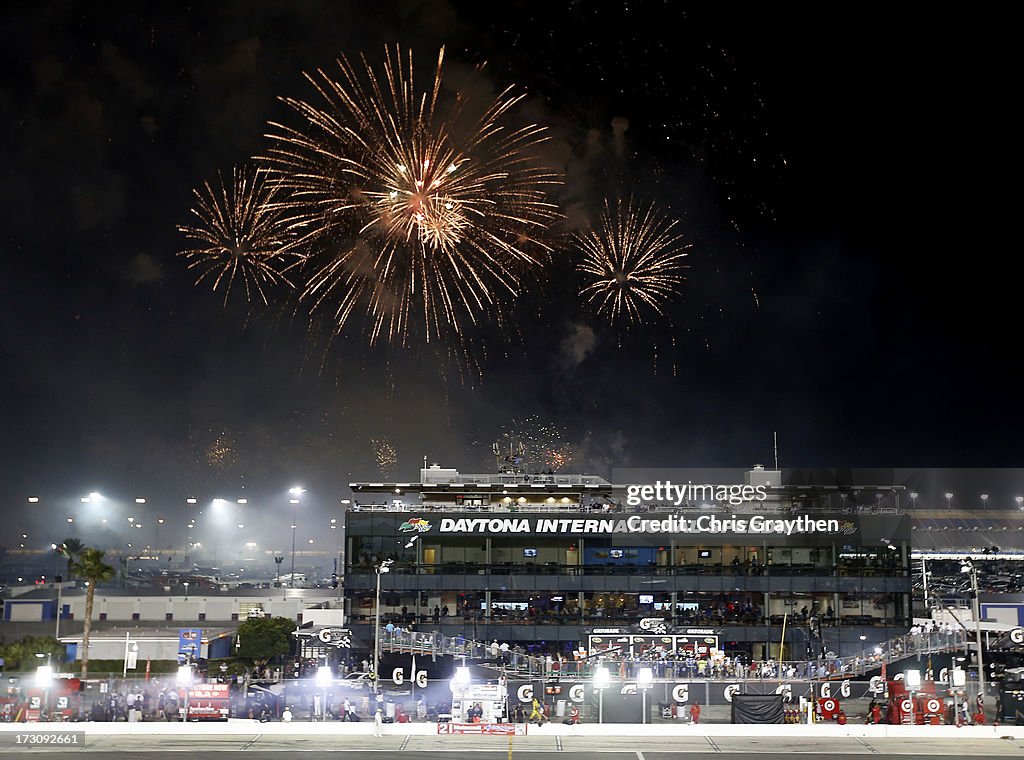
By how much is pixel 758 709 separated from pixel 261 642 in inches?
1704

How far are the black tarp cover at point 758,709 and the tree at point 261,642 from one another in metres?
41.7

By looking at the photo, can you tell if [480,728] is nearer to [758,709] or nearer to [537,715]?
[537,715]

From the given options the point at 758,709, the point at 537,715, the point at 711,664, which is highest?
the point at 711,664

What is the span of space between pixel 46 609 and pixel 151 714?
169ft

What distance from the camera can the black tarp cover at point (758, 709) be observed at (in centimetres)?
4659

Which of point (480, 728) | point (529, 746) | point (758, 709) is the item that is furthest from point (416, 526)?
point (529, 746)

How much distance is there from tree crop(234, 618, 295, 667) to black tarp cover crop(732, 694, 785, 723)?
41746mm

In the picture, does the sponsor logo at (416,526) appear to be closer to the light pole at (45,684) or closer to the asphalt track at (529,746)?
the asphalt track at (529,746)

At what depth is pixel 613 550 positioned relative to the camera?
80188mm

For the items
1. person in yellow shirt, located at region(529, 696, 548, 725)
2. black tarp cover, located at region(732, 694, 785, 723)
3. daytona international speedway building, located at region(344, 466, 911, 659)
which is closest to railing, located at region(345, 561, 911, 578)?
daytona international speedway building, located at region(344, 466, 911, 659)

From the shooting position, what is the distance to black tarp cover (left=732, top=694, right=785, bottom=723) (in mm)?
46594

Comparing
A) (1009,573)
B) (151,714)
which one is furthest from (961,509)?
(151,714)

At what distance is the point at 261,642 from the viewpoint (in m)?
76.7

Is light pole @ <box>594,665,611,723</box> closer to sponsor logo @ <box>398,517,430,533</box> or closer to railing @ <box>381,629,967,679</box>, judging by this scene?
railing @ <box>381,629,967,679</box>
